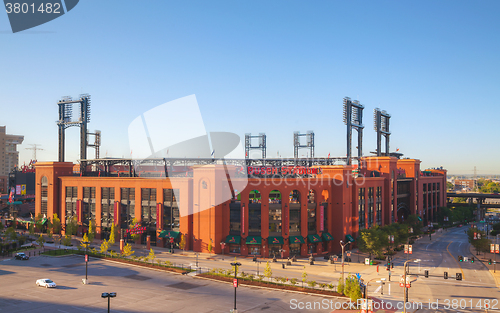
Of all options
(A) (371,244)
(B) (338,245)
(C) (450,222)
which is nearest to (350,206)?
(B) (338,245)

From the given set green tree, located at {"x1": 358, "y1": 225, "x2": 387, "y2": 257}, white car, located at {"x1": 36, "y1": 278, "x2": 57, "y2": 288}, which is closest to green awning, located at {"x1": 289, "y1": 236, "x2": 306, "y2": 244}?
green tree, located at {"x1": 358, "y1": 225, "x2": 387, "y2": 257}

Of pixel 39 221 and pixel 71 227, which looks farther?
pixel 39 221

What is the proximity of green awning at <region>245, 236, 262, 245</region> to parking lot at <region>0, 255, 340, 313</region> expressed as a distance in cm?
1839

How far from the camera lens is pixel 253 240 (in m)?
73.8

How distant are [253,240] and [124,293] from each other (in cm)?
3070

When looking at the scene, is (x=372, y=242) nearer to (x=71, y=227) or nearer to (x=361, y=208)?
(x=361, y=208)

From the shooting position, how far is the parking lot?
42688mm

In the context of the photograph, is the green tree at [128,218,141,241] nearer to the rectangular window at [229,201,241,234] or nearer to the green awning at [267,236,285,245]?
the rectangular window at [229,201,241,234]

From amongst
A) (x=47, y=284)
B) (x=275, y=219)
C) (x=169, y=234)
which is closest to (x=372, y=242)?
(x=275, y=219)

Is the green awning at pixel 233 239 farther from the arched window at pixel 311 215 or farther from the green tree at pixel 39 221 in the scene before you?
the green tree at pixel 39 221

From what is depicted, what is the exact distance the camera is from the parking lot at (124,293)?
42.7 m

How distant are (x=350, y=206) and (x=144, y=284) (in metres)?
49.1

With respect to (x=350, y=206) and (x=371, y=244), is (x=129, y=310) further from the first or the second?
(x=350, y=206)

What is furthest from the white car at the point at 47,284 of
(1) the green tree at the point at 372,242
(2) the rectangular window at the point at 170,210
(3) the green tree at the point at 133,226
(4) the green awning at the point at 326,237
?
(1) the green tree at the point at 372,242
